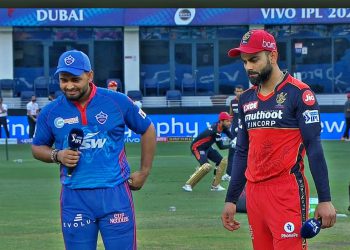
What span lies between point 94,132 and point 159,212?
8.76m

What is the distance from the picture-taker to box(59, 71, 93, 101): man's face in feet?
22.6

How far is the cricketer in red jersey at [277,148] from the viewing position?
6.51 metres

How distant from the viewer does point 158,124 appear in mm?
37281

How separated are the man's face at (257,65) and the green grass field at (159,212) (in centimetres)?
537

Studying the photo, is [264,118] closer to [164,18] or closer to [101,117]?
[101,117]

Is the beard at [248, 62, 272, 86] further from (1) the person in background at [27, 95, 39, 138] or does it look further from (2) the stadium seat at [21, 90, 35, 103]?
(2) the stadium seat at [21, 90, 35, 103]

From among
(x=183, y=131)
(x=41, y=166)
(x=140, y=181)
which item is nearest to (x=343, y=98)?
(x=183, y=131)

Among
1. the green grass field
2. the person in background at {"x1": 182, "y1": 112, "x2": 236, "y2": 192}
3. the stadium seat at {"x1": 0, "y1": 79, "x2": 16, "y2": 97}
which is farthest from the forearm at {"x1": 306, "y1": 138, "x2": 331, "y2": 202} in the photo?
the stadium seat at {"x1": 0, "y1": 79, "x2": 16, "y2": 97}

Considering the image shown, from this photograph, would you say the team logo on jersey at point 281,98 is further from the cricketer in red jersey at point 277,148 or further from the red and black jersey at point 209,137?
the red and black jersey at point 209,137

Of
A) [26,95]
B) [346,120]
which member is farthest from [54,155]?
[26,95]

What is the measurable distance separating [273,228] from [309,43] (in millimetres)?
40361

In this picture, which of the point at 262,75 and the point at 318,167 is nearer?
the point at 318,167

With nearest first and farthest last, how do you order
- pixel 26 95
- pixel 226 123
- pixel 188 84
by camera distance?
pixel 226 123
pixel 26 95
pixel 188 84

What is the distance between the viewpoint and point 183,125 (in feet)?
122
